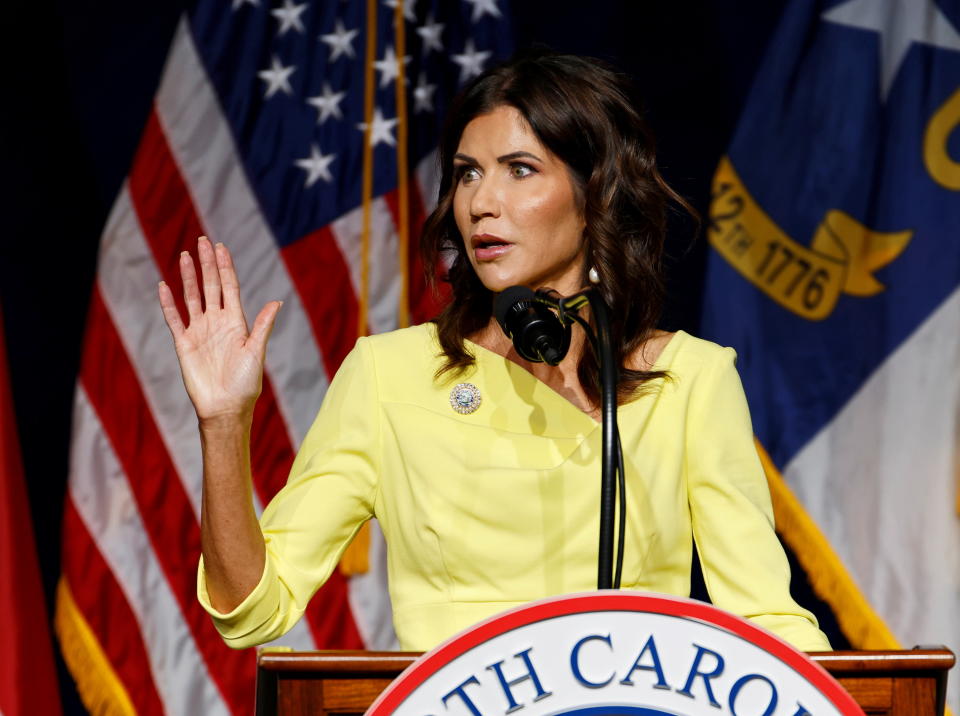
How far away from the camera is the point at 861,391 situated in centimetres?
297

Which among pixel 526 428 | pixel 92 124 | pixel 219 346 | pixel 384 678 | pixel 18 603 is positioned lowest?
pixel 18 603

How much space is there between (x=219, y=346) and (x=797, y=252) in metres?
2.04

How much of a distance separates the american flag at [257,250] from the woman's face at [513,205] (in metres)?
1.32

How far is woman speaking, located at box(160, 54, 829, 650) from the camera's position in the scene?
137 cm

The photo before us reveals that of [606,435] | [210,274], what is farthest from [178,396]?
[606,435]

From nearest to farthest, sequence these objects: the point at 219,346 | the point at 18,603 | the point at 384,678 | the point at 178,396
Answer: the point at 384,678 < the point at 219,346 < the point at 18,603 < the point at 178,396

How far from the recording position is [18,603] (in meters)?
2.65

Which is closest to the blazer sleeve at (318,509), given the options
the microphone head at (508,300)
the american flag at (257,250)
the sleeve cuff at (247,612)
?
the sleeve cuff at (247,612)

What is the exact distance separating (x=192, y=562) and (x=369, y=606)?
41cm

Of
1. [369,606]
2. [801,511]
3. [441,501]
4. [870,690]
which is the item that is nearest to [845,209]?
[801,511]

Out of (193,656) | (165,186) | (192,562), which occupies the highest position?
(165,186)

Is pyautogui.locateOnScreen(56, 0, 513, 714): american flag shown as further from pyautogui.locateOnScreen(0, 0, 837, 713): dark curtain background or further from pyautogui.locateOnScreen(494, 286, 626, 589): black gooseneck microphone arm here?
pyautogui.locateOnScreen(494, 286, 626, 589): black gooseneck microphone arm

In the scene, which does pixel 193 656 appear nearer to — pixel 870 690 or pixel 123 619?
pixel 123 619

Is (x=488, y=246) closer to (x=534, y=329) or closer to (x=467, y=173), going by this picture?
(x=467, y=173)
